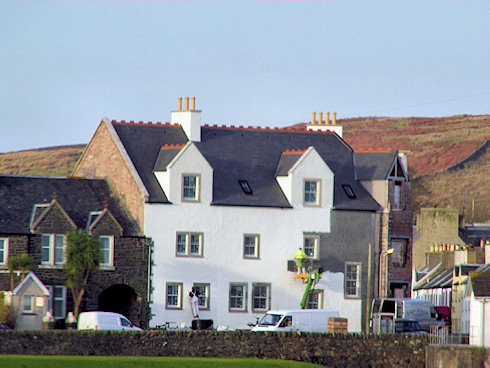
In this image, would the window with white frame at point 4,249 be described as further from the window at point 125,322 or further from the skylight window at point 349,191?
the skylight window at point 349,191

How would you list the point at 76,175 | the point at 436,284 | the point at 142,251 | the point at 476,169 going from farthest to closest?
the point at 476,169 → the point at 436,284 → the point at 76,175 → the point at 142,251

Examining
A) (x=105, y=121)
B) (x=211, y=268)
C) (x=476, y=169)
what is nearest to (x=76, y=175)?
(x=105, y=121)

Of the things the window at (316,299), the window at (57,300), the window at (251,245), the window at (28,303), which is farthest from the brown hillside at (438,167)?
the window at (28,303)

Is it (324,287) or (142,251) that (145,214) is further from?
(324,287)

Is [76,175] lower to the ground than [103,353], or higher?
higher

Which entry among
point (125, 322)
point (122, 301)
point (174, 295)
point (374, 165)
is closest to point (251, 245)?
point (174, 295)

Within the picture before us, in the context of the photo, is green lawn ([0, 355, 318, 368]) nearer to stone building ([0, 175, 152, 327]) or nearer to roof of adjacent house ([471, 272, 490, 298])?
roof of adjacent house ([471, 272, 490, 298])

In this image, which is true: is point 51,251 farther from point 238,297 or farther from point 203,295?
point 238,297

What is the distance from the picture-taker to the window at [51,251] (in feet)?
233

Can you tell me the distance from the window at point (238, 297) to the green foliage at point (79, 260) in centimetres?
713

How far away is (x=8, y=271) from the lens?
2751 inches

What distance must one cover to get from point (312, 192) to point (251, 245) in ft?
14.1

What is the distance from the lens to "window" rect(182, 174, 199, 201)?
7394 centimetres

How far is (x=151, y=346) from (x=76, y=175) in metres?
18.6
